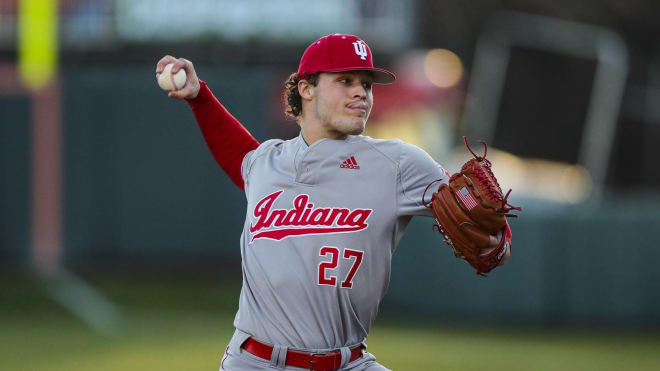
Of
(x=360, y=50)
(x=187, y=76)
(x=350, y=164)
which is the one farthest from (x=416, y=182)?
(x=187, y=76)

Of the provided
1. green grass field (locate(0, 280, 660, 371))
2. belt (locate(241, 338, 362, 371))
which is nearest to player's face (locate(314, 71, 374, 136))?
belt (locate(241, 338, 362, 371))

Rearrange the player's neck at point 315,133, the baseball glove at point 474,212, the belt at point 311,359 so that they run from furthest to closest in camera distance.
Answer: the player's neck at point 315,133
the belt at point 311,359
the baseball glove at point 474,212

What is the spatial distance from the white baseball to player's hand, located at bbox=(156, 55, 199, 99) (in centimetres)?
1

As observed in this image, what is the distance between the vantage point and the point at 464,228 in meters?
Answer: 3.32

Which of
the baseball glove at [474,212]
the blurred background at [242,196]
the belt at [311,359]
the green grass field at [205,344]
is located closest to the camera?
the baseball glove at [474,212]

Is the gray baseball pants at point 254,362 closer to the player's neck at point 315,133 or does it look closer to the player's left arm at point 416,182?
the player's left arm at point 416,182

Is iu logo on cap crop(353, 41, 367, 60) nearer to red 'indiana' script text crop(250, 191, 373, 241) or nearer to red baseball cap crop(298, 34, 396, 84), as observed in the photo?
red baseball cap crop(298, 34, 396, 84)

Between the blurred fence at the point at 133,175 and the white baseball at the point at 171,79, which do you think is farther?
the blurred fence at the point at 133,175

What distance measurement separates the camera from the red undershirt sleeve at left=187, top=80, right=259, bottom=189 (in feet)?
12.6

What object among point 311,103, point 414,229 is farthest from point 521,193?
point 311,103

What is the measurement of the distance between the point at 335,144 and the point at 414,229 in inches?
223

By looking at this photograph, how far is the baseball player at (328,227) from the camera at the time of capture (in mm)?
3414

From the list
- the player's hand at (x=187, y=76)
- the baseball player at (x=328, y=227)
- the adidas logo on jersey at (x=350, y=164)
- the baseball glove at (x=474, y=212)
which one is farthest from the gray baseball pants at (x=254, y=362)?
the player's hand at (x=187, y=76)

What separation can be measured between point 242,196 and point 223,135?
7771mm
